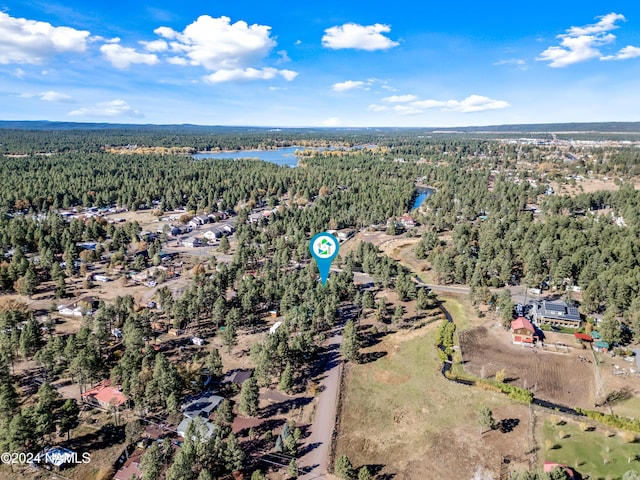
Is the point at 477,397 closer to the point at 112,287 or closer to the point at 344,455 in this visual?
the point at 344,455

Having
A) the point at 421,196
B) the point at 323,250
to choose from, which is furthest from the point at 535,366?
the point at 421,196

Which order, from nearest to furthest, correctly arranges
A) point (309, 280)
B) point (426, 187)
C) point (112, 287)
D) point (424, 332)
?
point (424, 332) < point (309, 280) < point (112, 287) < point (426, 187)

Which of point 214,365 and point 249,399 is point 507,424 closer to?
point 249,399

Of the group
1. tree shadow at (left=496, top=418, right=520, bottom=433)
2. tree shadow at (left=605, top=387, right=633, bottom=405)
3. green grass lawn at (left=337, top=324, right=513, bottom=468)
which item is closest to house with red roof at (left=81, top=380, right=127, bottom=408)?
green grass lawn at (left=337, top=324, right=513, bottom=468)

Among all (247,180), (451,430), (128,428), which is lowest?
(451,430)

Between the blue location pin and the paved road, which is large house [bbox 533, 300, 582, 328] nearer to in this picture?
the paved road

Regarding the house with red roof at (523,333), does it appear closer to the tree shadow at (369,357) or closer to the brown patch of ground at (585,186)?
the tree shadow at (369,357)

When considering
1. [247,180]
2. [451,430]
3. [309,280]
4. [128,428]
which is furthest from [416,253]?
[247,180]
